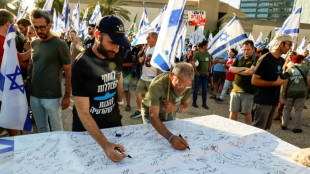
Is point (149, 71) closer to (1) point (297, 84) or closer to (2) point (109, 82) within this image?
(2) point (109, 82)

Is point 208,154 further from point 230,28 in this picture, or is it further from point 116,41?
point 230,28

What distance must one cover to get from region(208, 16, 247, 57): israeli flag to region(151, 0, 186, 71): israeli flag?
3.23 meters

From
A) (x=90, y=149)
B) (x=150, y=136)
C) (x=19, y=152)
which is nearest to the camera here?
(x=19, y=152)

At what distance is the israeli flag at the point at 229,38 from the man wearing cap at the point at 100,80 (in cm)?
357

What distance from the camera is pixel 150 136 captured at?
77.3 inches

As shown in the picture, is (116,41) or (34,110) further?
(34,110)

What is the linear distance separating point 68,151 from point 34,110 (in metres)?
1.55

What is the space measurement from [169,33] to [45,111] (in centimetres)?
195

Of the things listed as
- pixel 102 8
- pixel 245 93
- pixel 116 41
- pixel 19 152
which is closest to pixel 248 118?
pixel 245 93

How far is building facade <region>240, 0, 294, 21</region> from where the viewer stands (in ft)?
334

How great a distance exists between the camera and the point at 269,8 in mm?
108812

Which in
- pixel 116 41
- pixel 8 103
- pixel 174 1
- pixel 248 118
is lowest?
pixel 248 118

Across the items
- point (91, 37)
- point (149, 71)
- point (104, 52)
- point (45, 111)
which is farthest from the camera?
point (91, 37)

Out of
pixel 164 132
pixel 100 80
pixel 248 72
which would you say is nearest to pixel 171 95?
pixel 164 132
